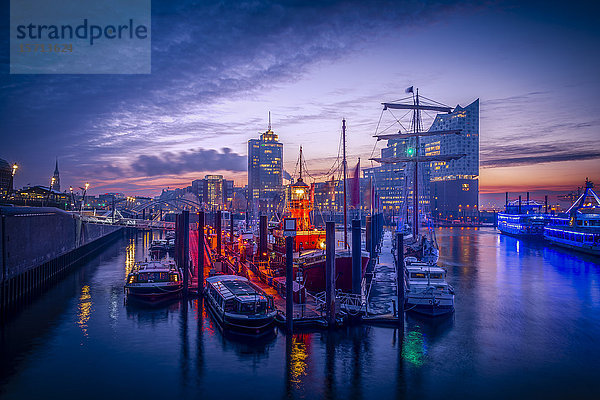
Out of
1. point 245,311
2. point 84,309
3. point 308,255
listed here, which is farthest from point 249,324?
point 84,309

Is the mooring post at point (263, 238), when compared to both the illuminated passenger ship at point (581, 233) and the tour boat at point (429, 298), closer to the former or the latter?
the tour boat at point (429, 298)

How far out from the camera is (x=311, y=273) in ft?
123

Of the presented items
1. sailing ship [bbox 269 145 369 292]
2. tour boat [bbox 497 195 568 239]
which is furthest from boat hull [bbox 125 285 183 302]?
tour boat [bbox 497 195 568 239]

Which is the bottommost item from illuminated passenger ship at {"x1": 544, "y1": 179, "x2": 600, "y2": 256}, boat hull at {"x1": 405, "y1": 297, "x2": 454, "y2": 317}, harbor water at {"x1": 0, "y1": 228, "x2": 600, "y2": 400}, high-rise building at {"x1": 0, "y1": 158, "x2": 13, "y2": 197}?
harbor water at {"x1": 0, "y1": 228, "x2": 600, "y2": 400}

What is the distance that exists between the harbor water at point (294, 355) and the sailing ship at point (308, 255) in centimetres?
787

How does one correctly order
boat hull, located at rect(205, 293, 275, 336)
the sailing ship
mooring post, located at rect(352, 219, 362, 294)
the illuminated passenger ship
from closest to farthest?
1. boat hull, located at rect(205, 293, 275, 336)
2. mooring post, located at rect(352, 219, 362, 294)
3. the sailing ship
4. the illuminated passenger ship

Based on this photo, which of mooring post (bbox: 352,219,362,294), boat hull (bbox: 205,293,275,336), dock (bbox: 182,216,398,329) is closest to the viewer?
boat hull (bbox: 205,293,275,336)

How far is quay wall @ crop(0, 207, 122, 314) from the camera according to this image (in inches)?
1407

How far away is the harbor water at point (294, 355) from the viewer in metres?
21.6

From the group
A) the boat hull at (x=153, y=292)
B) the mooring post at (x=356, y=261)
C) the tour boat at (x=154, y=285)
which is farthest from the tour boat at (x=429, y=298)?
the boat hull at (x=153, y=292)

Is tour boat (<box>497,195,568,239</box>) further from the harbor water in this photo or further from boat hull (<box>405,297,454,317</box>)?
boat hull (<box>405,297,454,317</box>)

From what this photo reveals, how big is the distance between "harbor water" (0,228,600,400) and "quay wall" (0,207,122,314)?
109 inches

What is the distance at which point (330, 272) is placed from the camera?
28.7m

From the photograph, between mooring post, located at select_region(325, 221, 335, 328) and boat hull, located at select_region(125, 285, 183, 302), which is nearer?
mooring post, located at select_region(325, 221, 335, 328)
